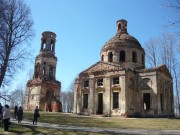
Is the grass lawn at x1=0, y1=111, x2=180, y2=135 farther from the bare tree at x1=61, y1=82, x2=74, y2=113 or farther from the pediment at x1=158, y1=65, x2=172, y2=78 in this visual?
the bare tree at x1=61, y1=82, x2=74, y2=113

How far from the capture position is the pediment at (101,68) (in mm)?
35144

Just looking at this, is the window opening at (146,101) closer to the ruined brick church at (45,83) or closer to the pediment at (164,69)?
the pediment at (164,69)

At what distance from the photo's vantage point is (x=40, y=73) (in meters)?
43.9

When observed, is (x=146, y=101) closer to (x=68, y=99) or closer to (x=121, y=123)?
(x=121, y=123)

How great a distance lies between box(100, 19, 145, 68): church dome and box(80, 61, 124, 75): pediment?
2890mm

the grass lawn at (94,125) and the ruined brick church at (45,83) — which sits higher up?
the ruined brick church at (45,83)

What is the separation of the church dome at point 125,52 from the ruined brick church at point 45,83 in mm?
10421

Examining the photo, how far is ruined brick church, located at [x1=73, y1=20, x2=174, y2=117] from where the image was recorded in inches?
1325

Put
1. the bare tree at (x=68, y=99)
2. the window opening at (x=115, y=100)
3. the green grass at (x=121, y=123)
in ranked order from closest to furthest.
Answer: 1. the green grass at (x=121, y=123)
2. the window opening at (x=115, y=100)
3. the bare tree at (x=68, y=99)

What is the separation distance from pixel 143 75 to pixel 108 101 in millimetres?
6585

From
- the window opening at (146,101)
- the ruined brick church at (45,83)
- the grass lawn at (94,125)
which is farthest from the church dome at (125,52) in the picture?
the grass lawn at (94,125)

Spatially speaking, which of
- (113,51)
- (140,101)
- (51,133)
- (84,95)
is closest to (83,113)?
(84,95)

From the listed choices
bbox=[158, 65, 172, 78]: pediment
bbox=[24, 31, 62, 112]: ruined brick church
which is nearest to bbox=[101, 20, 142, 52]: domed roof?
bbox=[158, 65, 172, 78]: pediment

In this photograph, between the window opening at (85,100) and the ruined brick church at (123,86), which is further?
the window opening at (85,100)
